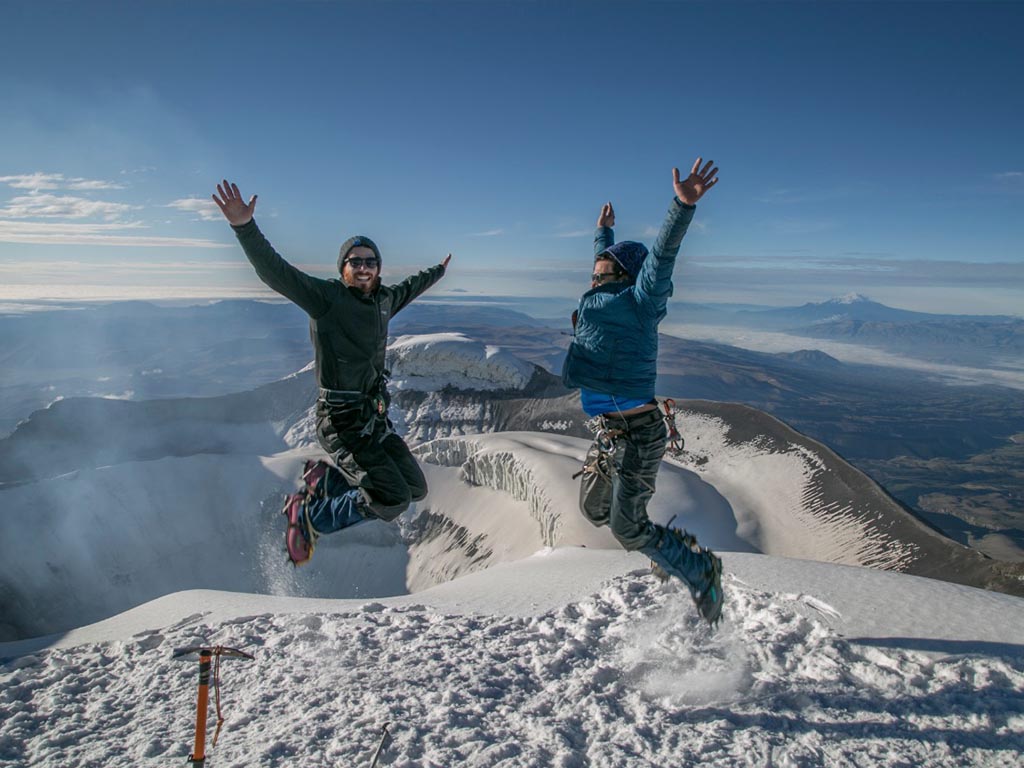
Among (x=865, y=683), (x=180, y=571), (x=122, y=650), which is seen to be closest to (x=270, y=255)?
(x=122, y=650)

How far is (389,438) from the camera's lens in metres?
6.91

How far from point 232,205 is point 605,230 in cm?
386

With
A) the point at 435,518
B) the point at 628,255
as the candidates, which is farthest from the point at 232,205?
the point at 435,518

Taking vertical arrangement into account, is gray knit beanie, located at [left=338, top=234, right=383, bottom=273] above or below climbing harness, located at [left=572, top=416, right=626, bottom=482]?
above

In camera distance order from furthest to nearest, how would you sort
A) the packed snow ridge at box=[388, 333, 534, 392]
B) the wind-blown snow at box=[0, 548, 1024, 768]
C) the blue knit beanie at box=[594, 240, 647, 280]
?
the packed snow ridge at box=[388, 333, 534, 392] < the blue knit beanie at box=[594, 240, 647, 280] < the wind-blown snow at box=[0, 548, 1024, 768]

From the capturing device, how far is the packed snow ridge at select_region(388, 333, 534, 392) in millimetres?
58781

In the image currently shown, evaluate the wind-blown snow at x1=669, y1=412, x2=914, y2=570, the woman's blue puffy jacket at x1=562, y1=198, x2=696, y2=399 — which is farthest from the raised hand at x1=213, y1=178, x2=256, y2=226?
the wind-blown snow at x1=669, y1=412, x2=914, y2=570

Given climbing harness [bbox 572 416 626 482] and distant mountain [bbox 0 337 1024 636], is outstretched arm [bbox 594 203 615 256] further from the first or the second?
distant mountain [bbox 0 337 1024 636]

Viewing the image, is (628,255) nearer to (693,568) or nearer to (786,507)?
(693,568)

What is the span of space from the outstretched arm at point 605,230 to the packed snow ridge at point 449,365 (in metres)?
51.3

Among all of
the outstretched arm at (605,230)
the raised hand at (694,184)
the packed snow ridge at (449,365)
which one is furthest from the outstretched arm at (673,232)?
the packed snow ridge at (449,365)

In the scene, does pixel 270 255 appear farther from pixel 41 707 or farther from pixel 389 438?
pixel 41 707

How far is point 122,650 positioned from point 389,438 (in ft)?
14.7

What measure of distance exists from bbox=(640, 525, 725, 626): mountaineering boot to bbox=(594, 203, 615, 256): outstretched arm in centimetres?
319
